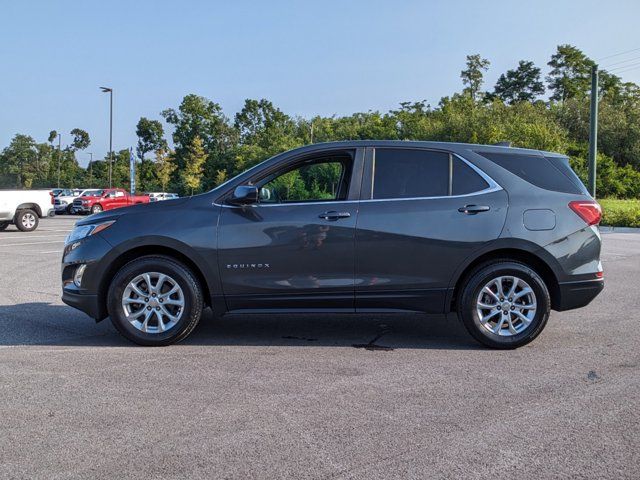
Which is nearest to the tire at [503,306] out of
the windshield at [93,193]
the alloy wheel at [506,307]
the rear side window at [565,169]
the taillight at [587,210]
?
the alloy wheel at [506,307]

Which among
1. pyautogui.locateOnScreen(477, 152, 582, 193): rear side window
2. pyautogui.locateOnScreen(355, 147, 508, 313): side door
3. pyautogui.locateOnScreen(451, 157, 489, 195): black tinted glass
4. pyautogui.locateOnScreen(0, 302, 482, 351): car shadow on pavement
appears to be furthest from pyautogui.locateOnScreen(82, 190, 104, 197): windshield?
pyautogui.locateOnScreen(477, 152, 582, 193): rear side window

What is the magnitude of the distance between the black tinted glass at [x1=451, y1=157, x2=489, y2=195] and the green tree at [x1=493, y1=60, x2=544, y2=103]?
87371 millimetres

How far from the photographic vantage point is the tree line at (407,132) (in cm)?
4359

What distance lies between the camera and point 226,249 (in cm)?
573

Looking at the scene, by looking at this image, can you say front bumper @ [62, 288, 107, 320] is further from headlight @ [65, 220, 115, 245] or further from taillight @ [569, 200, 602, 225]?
taillight @ [569, 200, 602, 225]

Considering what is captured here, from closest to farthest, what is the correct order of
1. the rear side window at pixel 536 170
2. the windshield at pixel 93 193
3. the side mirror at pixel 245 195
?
the side mirror at pixel 245 195, the rear side window at pixel 536 170, the windshield at pixel 93 193

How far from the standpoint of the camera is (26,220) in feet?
72.9

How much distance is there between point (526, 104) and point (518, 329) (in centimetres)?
4770

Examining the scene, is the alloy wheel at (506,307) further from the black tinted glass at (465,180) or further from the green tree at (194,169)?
the green tree at (194,169)

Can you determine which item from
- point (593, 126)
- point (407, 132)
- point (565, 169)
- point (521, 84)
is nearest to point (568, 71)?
point (521, 84)

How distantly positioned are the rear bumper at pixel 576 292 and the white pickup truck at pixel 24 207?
20.3m

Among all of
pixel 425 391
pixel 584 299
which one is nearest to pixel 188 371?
pixel 425 391

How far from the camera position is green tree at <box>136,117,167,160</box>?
86312 millimetres

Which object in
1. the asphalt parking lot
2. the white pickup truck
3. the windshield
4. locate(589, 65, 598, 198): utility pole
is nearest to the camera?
the asphalt parking lot
